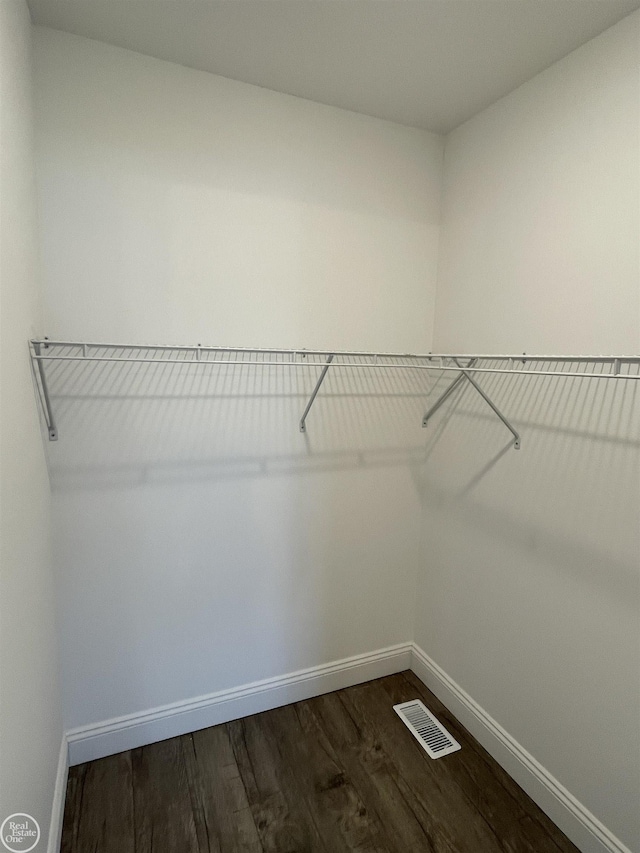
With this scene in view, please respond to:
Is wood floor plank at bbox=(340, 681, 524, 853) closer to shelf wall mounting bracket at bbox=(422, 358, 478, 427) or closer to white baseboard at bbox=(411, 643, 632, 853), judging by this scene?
white baseboard at bbox=(411, 643, 632, 853)

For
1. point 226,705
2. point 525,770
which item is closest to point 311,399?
point 226,705

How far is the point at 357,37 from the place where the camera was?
1.41 metres

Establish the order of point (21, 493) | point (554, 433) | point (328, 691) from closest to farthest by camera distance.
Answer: point (21, 493)
point (554, 433)
point (328, 691)

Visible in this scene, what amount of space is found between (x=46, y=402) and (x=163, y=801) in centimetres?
139

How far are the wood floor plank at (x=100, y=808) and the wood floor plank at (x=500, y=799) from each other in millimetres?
1157

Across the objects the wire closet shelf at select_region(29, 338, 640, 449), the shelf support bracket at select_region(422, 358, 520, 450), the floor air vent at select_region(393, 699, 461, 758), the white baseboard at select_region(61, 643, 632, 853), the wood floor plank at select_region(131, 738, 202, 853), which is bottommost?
the floor air vent at select_region(393, 699, 461, 758)

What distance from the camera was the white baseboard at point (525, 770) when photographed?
1.45m

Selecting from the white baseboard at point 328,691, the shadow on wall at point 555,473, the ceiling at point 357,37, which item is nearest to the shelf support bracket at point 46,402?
the ceiling at point 357,37

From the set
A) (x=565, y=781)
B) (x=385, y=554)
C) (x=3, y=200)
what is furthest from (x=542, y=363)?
(x=3, y=200)

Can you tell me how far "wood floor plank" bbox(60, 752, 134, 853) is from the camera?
146 centimetres

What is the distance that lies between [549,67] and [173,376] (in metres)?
1.60

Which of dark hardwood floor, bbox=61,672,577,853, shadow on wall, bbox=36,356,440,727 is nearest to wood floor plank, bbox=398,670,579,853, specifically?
dark hardwood floor, bbox=61,672,577,853

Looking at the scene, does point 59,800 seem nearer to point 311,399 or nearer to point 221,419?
point 221,419

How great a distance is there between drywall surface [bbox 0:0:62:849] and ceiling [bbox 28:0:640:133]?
30 centimetres
